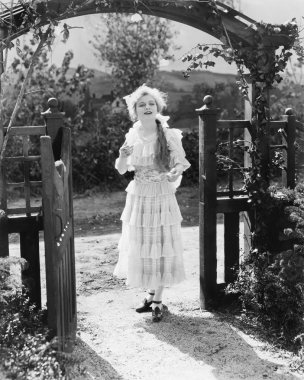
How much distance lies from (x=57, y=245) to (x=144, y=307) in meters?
1.79

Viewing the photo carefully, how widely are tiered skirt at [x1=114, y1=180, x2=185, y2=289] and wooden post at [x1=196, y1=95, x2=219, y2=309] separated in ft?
0.79

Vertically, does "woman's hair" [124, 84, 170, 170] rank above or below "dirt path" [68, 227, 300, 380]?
above

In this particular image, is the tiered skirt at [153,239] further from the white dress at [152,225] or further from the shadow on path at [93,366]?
the shadow on path at [93,366]

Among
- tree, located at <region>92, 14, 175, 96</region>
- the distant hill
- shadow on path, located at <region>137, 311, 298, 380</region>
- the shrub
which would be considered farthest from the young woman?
the distant hill

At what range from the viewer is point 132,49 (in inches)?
453

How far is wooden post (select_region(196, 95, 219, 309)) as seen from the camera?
4477mm

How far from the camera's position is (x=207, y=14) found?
4309mm

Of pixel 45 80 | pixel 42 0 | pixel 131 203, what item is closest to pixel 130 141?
pixel 131 203

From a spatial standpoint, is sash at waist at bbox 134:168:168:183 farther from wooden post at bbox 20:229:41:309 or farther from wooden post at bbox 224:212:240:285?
wooden post at bbox 20:229:41:309

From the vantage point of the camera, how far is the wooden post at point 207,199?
4477 mm

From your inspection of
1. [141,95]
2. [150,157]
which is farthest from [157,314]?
[141,95]

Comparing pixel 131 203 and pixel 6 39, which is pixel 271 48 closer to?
pixel 131 203

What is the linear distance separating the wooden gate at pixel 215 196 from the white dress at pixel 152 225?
225 millimetres

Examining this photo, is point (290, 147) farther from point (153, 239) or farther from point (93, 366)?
point (93, 366)
